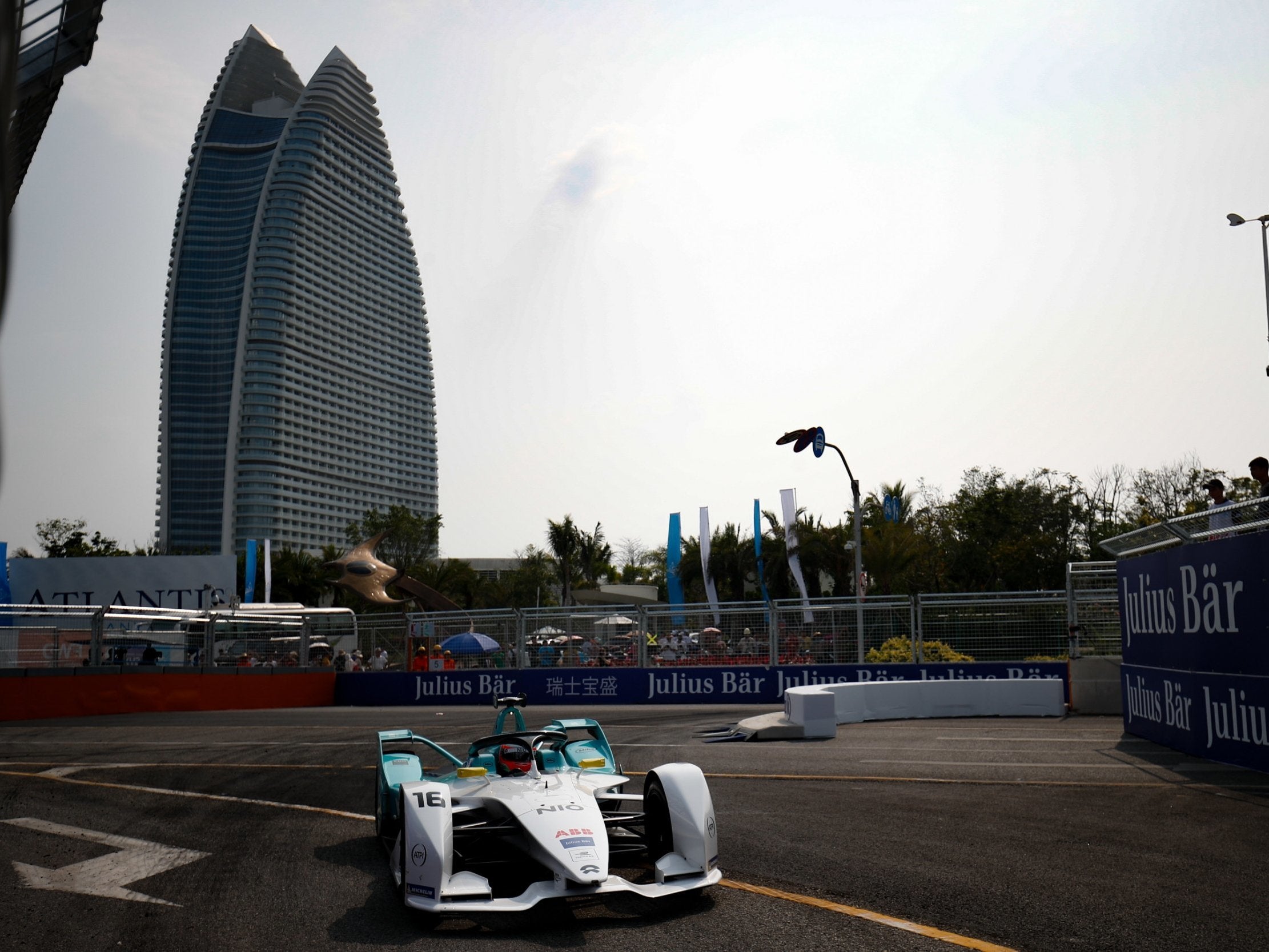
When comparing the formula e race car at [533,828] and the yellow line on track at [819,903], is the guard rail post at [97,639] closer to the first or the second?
the yellow line on track at [819,903]

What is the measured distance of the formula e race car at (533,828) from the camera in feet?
18.4

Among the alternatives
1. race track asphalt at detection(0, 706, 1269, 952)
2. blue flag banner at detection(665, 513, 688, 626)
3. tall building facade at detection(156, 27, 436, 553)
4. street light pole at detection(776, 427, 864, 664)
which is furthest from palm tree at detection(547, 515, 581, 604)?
tall building facade at detection(156, 27, 436, 553)

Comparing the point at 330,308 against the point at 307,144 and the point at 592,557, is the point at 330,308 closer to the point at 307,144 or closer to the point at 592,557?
the point at 307,144

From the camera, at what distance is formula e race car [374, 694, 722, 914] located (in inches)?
221

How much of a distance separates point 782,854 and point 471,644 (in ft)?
61.2

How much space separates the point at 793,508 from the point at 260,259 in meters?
136

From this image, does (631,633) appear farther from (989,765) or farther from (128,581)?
(128,581)

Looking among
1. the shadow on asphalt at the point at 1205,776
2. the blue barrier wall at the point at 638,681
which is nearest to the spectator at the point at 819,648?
the blue barrier wall at the point at 638,681

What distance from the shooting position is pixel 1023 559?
45.9 metres

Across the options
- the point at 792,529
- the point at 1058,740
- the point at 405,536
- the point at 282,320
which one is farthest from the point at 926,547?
the point at 282,320

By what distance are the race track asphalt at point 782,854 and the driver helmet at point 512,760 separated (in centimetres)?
104

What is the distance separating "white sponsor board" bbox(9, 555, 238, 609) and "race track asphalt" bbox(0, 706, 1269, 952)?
38.4m

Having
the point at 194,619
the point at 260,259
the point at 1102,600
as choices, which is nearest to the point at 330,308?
the point at 260,259

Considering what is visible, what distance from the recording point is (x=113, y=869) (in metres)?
7.02
